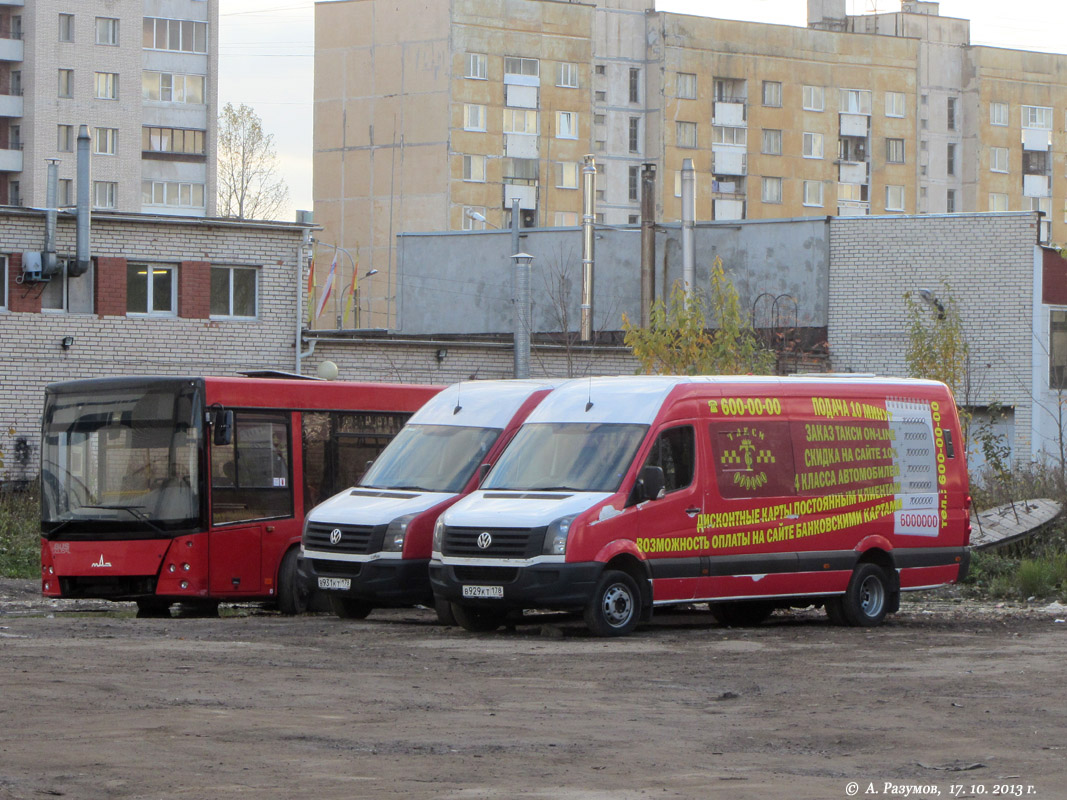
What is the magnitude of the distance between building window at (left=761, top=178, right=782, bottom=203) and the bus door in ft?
253

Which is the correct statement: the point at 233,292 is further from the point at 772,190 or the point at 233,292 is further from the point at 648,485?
the point at 772,190

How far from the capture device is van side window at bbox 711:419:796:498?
1661cm

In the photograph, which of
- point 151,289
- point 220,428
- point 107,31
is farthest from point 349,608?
point 107,31

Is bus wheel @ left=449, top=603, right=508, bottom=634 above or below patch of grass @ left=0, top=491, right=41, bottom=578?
above

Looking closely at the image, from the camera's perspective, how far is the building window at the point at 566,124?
89.3 m

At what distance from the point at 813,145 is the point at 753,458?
80.9 meters

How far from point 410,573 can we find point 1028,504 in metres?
11.1

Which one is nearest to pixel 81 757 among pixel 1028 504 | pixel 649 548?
pixel 649 548

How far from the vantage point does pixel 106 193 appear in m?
84.6

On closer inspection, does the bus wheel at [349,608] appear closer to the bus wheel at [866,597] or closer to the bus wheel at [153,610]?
the bus wheel at [153,610]

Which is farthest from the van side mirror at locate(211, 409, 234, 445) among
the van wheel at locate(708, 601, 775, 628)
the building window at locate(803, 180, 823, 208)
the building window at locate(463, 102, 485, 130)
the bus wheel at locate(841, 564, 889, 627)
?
the building window at locate(803, 180, 823, 208)

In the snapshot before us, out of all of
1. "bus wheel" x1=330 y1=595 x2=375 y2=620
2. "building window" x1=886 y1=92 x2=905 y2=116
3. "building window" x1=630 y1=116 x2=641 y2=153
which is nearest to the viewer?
"bus wheel" x1=330 y1=595 x2=375 y2=620

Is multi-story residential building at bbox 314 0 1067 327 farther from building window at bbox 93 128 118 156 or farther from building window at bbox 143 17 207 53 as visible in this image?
building window at bbox 93 128 118 156

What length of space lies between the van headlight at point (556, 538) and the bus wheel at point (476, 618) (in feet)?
4.17
